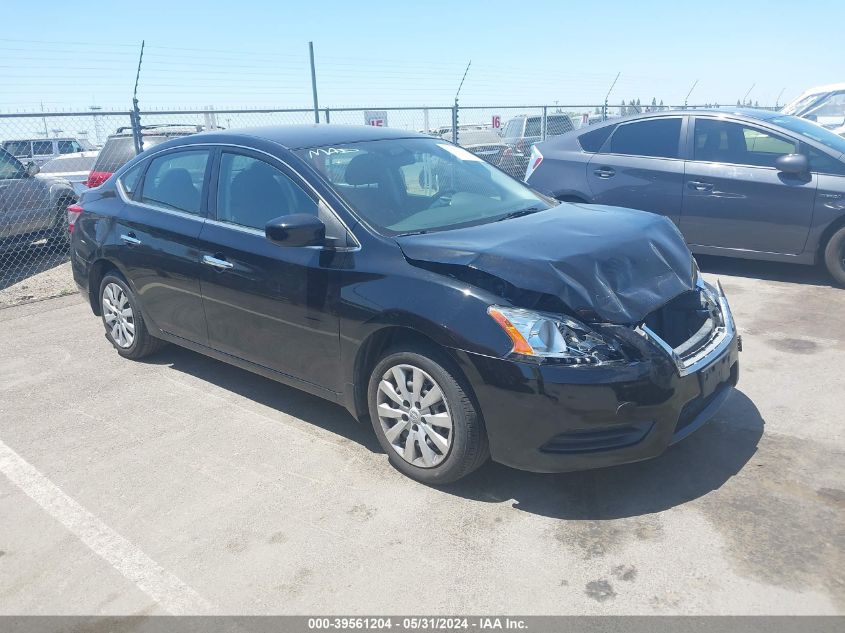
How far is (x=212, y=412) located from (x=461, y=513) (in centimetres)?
204

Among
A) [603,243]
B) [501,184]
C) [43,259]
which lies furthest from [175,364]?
[43,259]

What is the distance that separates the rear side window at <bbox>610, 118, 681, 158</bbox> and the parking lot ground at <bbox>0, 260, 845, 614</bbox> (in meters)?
3.40

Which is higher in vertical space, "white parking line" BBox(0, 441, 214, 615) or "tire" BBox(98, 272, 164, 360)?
"tire" BBox(98, 272, 164, 360)

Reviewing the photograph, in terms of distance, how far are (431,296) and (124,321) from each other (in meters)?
3.20

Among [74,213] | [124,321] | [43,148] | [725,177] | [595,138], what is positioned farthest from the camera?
[43,148]

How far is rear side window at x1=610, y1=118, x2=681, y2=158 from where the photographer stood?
7.68 meters

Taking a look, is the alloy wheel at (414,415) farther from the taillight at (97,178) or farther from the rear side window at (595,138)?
the taillight at (97,178)

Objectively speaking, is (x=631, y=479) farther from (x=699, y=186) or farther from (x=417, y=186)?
(x=699, y=186)

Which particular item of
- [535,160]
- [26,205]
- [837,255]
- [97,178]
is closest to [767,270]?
[837,255]

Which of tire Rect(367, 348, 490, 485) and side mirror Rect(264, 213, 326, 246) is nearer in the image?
tire Rect(367, 348, 490, 485)

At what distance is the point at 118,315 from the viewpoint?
564 cm

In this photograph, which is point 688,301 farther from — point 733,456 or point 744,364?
point 744,364

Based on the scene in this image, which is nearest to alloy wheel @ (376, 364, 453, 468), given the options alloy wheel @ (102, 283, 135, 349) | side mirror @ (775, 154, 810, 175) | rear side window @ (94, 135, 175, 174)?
alloy wheel @ (102, 283, 135, 349)

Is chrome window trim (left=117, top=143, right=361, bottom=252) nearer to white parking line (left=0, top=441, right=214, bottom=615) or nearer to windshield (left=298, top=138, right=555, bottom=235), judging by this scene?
windshield (left=298, top=138, right=555, bottom=235)
